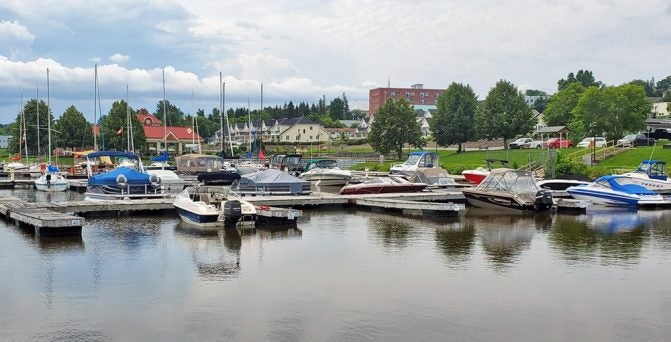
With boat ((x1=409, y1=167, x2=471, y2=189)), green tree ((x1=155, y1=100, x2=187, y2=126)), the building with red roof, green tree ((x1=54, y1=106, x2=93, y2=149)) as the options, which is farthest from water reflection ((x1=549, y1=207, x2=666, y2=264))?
green tree ((x1=155, y1=100, x2=187, y2=126))

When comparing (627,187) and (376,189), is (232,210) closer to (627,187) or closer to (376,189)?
(376,189)

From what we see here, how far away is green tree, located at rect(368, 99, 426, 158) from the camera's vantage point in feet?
248

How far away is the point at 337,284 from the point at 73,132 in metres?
84.7

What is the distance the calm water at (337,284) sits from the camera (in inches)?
501

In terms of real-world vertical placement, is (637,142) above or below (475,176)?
above

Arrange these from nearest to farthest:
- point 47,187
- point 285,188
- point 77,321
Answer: point 77,321
point 285,188
point 47,187

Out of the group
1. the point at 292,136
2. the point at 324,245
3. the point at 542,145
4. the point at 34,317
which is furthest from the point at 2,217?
the point at 292,136

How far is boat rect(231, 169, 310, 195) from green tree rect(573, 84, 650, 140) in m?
41.5

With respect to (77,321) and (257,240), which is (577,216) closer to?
(257,240)

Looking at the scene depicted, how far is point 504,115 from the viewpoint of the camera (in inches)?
2822

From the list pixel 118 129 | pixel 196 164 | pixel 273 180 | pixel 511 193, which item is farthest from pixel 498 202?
pixel 118 129

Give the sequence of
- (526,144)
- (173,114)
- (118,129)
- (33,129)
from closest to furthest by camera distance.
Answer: (526,144) → (118,129) → (33,129) → (173,114)

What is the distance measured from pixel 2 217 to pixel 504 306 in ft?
75.8

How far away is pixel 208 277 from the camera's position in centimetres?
1712
